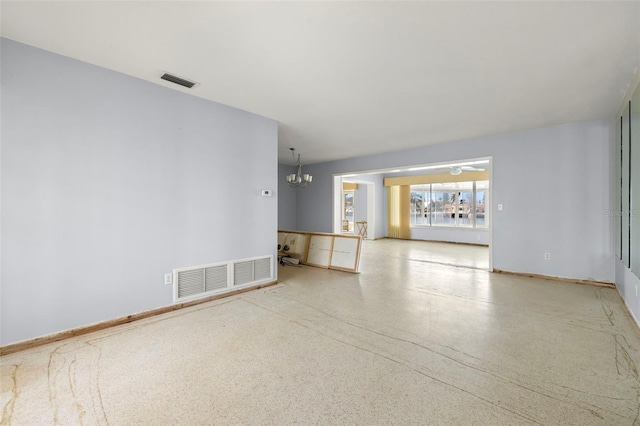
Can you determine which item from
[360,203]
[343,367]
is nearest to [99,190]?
[343,367]

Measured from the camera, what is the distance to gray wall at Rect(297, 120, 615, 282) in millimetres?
4340

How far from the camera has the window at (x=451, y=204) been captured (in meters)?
9.84

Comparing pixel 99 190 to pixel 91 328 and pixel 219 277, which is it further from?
pixel 219 277

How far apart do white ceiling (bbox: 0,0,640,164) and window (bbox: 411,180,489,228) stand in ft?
20.5

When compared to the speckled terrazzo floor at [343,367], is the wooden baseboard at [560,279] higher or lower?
higher

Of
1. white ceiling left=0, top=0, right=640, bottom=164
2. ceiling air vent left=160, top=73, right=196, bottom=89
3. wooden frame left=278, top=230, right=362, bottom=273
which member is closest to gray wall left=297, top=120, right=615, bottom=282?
white ceiling left=0, top=0, right=640, bottom=164

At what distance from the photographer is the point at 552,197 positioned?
15.4 ft

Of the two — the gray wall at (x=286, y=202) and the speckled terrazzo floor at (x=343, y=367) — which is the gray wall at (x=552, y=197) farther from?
the gray wall at (x=286, y=202)

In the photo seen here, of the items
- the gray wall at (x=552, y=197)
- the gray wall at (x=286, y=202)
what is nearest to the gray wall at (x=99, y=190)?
the gray wall at (x=286, y=202)

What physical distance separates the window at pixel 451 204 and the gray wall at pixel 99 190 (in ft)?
28.6

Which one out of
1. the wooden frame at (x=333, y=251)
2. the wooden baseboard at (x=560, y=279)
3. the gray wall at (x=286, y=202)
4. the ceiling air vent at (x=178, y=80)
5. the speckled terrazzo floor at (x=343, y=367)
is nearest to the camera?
the speckled terrazzo floor at (x=343, y=367)

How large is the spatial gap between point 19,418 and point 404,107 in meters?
4.42

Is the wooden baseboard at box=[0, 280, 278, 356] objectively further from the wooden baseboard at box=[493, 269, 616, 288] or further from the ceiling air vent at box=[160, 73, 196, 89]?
the wooden baseboard at box=[493, 269, 616, 288]

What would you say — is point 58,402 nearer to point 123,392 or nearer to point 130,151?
point 123,392
